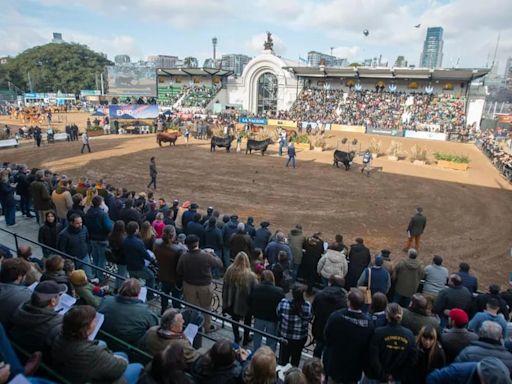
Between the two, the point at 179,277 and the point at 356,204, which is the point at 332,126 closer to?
the point at 356,204

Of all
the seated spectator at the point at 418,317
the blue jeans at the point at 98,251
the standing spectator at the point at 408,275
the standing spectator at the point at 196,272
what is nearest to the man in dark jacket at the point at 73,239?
the blue jeans at the point at 98,251

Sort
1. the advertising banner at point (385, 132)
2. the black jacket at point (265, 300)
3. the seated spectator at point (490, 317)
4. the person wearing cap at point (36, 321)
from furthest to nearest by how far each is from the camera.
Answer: the advertising banner at point (385, 132) → the black jacket at point (265, 300) → the seated spectator at point (490, 317) → the person wearing cap at point (36, 321)

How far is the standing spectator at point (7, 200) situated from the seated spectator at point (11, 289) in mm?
7136

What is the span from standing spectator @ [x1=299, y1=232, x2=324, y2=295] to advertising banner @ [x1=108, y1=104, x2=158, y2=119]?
1384 inches

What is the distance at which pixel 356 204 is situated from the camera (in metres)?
15.4

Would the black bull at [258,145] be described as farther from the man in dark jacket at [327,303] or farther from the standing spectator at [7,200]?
the man in dark jacket at [327,303]

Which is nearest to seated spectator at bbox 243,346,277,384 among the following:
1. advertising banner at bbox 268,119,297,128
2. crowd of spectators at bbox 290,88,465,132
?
crowd of spectators at bbox 290,88,465,132

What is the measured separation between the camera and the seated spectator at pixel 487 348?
347 centimetres

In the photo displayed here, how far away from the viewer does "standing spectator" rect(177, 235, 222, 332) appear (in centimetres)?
565

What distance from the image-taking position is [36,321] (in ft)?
11.2

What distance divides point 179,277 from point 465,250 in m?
9.54

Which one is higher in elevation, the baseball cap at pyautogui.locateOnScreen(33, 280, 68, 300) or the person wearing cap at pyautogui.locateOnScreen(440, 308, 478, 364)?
the baseball cap at pyautogui.locateOnScreen(33, 280, 68, 300)

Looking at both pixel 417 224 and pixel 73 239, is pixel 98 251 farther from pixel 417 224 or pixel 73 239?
pixel 417 224

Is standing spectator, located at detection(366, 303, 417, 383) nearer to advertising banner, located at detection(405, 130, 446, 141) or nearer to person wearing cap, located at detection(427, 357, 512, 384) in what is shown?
person wearing cap, located at detection(427, 357, 512, 384)
